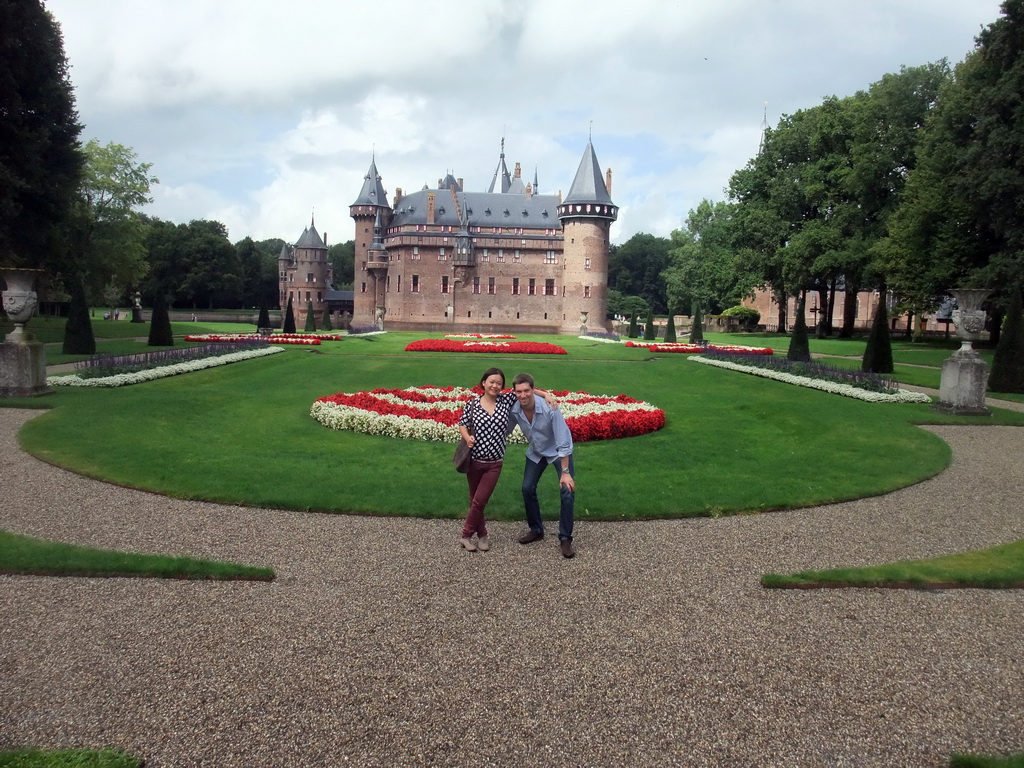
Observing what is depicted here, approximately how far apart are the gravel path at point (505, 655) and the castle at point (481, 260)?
55.0 metres

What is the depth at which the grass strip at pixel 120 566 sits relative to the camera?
5.94 m

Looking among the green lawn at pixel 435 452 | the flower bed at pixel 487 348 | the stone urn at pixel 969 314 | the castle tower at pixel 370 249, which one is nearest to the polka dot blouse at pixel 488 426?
the green lawn at pixel 435 452

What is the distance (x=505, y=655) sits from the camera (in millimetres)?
4676

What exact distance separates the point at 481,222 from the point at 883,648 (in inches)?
2516

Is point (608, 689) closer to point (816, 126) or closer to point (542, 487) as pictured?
point (542, 487)

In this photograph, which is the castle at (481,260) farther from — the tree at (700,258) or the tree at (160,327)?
the tree at (160,327)

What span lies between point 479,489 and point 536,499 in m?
0.58

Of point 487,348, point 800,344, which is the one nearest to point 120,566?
point 800,344

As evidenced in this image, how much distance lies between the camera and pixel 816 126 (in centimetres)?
4300

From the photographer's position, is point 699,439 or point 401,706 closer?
point 401,706

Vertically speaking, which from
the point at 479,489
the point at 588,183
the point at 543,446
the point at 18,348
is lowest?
the point at 479,489

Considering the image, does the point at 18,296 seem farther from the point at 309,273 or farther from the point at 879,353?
the point at 309,273

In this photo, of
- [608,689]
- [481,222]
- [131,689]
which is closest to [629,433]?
[608,689]

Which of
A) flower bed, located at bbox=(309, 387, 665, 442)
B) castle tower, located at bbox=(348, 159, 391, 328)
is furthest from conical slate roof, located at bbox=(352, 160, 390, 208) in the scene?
flower bed, located at bbox=(309, 387, 665, 442)
